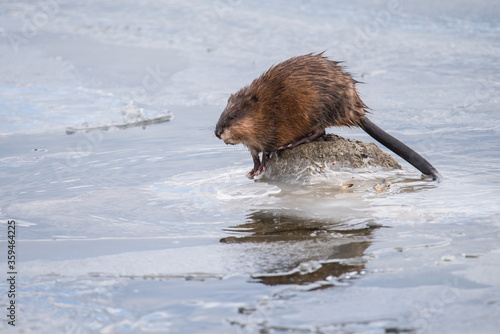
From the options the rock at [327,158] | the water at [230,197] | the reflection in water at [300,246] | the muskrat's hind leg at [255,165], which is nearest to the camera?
the water at [230,197]

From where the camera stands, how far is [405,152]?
203 inches

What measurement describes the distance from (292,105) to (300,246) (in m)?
1.55

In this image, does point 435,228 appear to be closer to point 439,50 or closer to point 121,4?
point 439,50

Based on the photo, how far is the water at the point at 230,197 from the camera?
10.00ft

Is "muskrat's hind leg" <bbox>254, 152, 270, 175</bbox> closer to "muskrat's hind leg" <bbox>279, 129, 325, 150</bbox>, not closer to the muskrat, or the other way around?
the muskrat

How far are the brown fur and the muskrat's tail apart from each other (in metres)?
0.17

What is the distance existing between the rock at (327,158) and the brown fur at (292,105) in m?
0.13

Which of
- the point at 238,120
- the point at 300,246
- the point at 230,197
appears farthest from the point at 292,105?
the point at 300,246

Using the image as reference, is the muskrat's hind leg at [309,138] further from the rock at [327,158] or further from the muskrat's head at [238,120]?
the muskrat's head at [238,120]

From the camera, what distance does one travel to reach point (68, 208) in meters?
4.71

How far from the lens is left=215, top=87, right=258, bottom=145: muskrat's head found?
501 cm

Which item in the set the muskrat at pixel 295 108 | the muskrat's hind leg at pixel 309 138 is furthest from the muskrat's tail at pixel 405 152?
the muskrat's hind leg at pixel 309 138

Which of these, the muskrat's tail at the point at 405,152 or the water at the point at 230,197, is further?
the muskrat's tail at the point at 405,152

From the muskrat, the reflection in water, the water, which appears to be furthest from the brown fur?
the reflection in water
